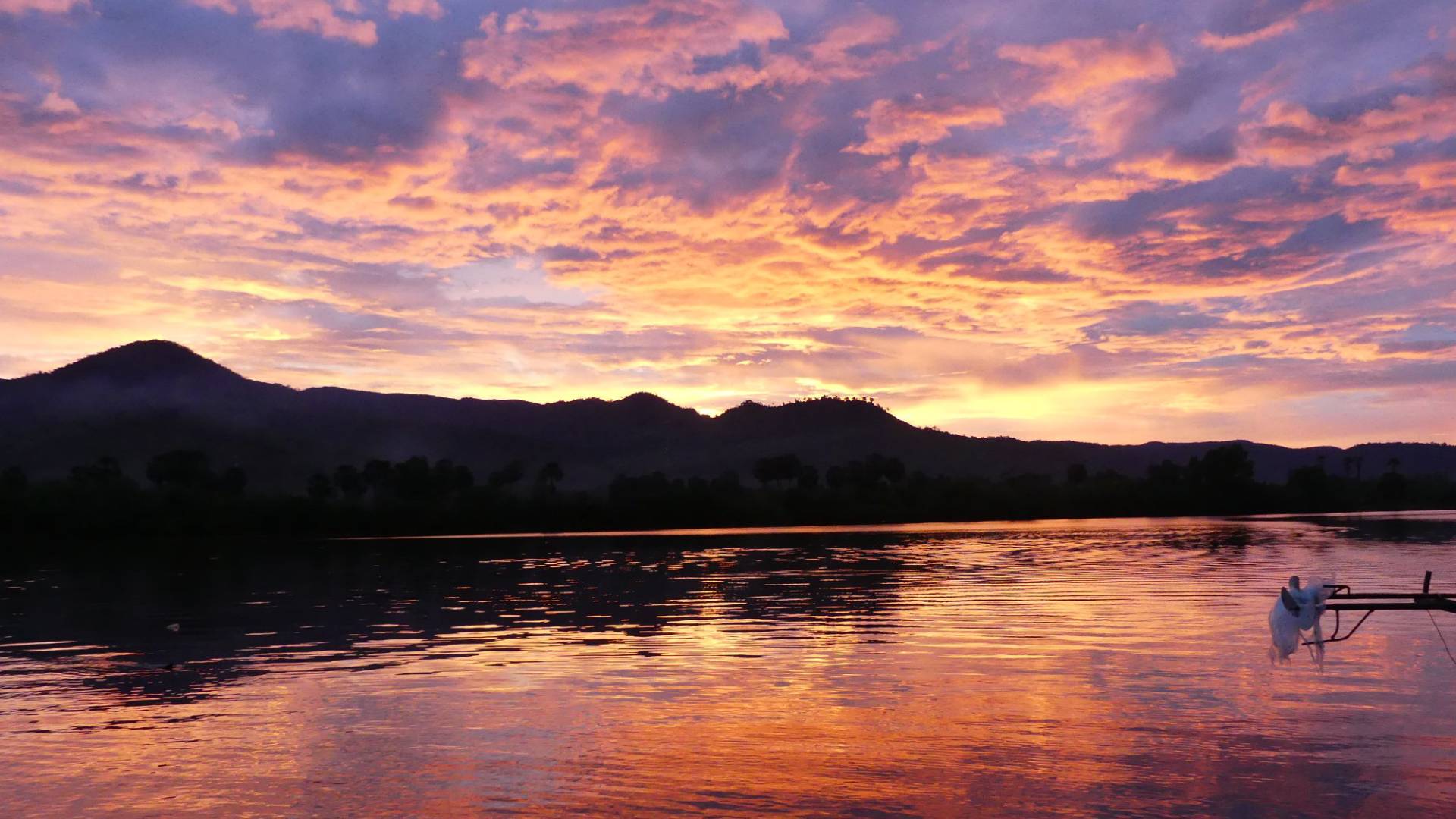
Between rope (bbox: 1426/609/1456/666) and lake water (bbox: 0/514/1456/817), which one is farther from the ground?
rope (bbox: 1426/609/1456/666)

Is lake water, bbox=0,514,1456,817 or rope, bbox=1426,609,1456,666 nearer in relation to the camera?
lake water, bbox=0,514,1456,817

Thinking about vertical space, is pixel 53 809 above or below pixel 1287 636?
below

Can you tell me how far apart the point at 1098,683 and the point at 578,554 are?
3279 inches

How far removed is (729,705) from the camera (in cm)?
2738

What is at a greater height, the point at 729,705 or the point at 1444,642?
the point at 1444,642

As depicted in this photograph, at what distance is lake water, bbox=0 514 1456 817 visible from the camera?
19.9m

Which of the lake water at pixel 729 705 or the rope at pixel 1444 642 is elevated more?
the rope at pixel 1444 642

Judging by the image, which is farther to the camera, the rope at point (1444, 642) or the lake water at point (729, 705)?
the rope at point (1444, 642)

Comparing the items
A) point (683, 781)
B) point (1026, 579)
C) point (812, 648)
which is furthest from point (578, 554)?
point (683, 781)

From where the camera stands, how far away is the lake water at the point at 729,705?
19875 mm

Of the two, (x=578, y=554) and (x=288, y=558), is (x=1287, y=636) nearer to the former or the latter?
(x=578, y=554)

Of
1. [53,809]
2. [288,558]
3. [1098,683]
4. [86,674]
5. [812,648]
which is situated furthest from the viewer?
[288,558]

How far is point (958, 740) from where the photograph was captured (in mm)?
23391

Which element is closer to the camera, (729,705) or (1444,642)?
(729,705)
